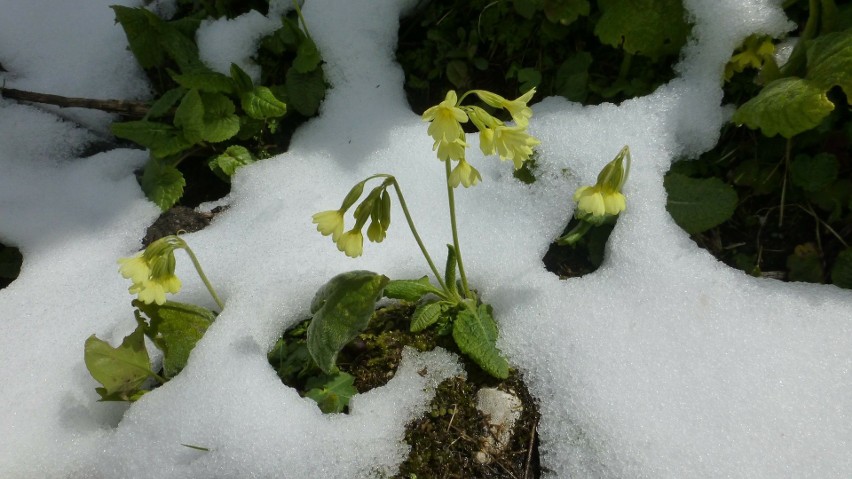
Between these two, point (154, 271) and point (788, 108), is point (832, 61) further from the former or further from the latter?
point (154, 271)

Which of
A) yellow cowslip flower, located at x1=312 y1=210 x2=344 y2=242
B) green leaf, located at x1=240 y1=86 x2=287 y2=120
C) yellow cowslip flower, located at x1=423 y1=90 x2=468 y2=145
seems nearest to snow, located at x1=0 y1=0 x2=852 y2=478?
green leaf, located at x1=240 y1=86 x2=287 y2=120

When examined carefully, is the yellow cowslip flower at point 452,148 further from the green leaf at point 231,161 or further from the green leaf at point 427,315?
the green leaf at point 231,161

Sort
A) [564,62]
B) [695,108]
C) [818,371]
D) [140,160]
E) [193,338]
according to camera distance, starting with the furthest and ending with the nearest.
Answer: [140,160] → [564,62] → [695,108] → [193,338] → [818,371]

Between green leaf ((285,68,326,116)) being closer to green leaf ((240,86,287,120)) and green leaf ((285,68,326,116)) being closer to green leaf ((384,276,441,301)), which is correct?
green leaf ((240,86,287,120))

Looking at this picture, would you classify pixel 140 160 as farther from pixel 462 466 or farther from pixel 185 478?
pixel 462 466

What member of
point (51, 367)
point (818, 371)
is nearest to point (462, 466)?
point (818, 371)

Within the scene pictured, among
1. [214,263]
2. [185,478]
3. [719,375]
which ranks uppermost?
[719,375]

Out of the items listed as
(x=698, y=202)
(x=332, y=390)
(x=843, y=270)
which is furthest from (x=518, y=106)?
(x=843, y=270)

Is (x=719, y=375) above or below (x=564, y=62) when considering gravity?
below
